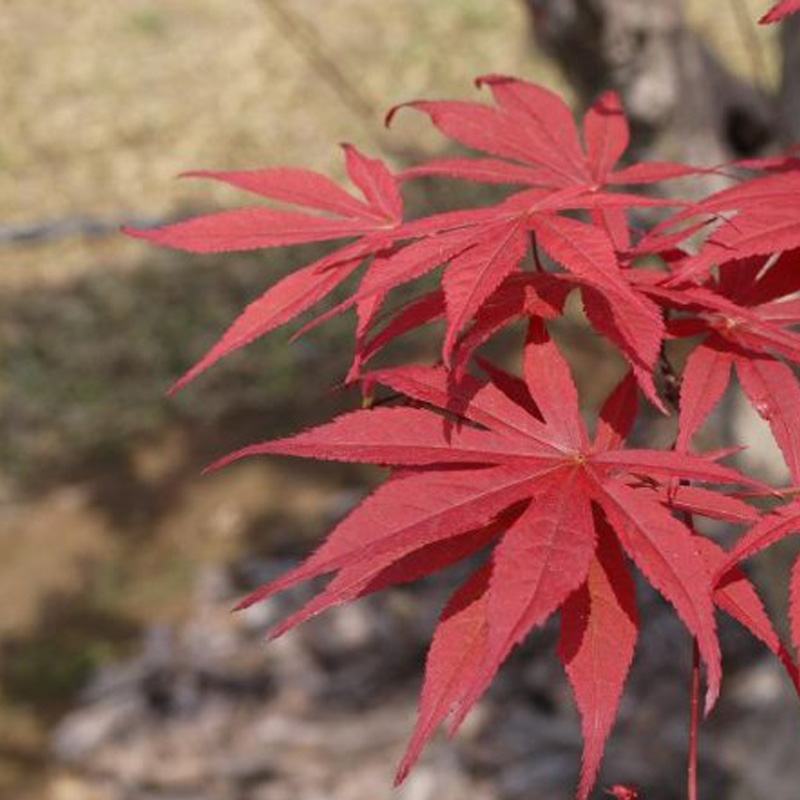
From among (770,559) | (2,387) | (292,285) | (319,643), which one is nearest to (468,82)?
(2,387)

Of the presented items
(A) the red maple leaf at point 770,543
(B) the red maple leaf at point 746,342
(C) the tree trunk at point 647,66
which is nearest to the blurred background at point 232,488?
(C) the tree trunk at point 647,66

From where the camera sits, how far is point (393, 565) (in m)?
0.89

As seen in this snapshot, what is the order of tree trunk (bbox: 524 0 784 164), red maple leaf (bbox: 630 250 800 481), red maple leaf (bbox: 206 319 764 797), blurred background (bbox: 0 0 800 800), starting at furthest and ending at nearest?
blurred background (bbox: 0 0 800 800)
tree trunk (bbox: 524 0 784 164)
red maple leaf (bbox: 630 250 800 481)
red maple leaf (bbox: 206 319 764 797)

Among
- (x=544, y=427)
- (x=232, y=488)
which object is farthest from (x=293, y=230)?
(x=232, y=488)

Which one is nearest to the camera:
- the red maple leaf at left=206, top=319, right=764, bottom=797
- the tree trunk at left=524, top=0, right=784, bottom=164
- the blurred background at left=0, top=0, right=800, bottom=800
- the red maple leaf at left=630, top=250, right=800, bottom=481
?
the red maple leaf at left=206, top=319, right=764, bottom=797

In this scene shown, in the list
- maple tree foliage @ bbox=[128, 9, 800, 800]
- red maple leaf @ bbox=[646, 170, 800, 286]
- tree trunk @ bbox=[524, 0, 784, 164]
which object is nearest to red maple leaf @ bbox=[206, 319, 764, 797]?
maple tree foliage @ bbox=[128, 9, 800, 800]

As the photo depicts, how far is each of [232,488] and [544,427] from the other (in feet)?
10.1

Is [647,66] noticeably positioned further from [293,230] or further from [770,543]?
[770,543]

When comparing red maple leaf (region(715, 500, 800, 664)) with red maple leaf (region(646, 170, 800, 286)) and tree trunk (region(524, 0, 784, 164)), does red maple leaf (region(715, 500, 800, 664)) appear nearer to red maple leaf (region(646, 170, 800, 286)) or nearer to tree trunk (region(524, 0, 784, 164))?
red maple leaf (region(646, 170, 800, 286))

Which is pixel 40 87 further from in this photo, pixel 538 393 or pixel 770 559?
pixel 538 393

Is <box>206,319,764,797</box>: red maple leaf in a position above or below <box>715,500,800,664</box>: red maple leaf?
above

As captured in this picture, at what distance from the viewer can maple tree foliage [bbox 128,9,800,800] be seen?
809 millimetres

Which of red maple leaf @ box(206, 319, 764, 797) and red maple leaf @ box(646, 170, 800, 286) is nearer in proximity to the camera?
red maple leaf @ box(206, 319, 764, 797)

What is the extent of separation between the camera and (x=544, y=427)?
928 mm
